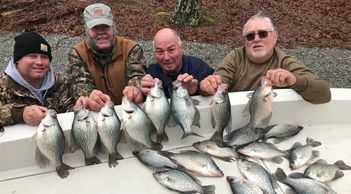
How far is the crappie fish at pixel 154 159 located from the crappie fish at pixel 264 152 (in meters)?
0.54

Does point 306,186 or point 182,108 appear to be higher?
point 182,108

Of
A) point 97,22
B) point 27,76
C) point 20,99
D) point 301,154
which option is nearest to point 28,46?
point 27,76

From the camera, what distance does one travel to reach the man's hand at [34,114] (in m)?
2.86

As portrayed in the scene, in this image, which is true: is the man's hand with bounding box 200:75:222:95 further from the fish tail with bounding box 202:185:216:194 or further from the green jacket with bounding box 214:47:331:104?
the fish tail with bounding box 202:185:216:194

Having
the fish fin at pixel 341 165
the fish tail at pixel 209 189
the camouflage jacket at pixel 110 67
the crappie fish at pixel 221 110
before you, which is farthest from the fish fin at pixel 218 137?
the camouflage jacket at pixel 110 67

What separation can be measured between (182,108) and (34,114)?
1.02m

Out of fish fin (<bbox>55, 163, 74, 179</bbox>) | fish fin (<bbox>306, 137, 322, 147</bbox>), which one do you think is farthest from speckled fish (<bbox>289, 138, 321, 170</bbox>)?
fish fin (<bbox>55, 163, 74, 179</bbox>)

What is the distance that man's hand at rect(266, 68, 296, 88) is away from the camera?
3.02m

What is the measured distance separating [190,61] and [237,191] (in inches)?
59.6

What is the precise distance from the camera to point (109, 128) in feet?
9.23

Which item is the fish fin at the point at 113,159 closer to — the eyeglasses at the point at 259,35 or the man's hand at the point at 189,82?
the man's hand at the point at 189,82

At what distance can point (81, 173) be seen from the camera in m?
2.84

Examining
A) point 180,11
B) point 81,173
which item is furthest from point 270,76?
point 180,11

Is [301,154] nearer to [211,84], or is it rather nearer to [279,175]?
[279,175]
